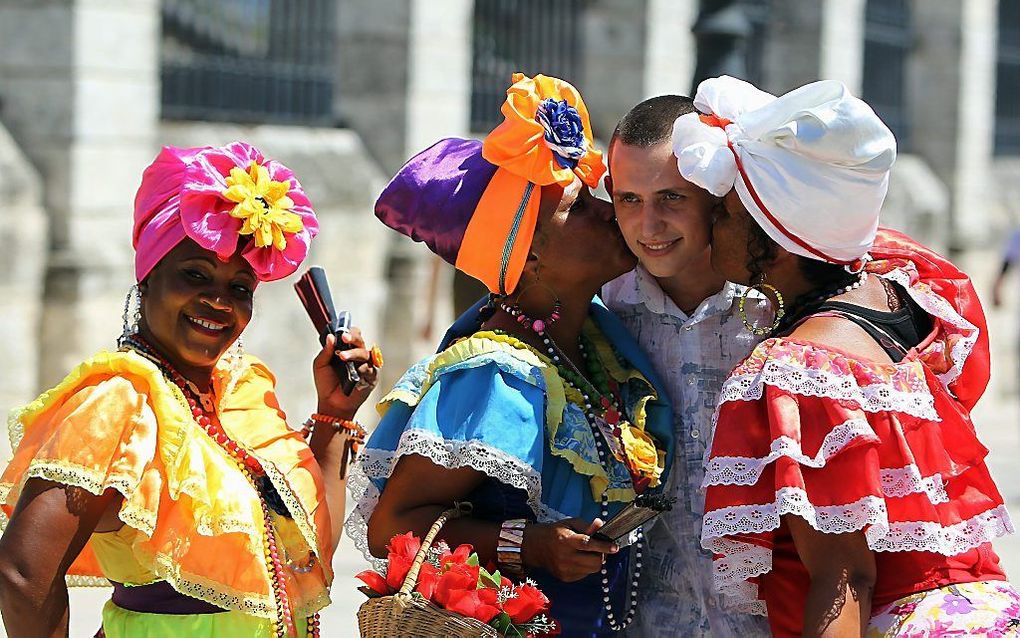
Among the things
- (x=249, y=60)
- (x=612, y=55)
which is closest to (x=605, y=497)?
(x=249, y=60)

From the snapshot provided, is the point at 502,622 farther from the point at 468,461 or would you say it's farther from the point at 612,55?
the point at 612,55

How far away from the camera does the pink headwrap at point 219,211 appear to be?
10.4 feet

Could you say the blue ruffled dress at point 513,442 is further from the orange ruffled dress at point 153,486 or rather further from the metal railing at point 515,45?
the metal railing at point 515,45

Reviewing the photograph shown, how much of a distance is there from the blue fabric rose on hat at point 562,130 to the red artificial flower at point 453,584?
97 centimetres

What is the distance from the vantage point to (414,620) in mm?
2787

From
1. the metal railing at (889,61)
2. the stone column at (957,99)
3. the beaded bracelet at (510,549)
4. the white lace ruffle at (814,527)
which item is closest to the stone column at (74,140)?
the beaded bracelet at (510,549)

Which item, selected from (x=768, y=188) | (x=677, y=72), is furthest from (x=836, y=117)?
(x=677, y=72)

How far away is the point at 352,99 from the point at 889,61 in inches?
292

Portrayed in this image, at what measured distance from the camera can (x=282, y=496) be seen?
3266 millimetres

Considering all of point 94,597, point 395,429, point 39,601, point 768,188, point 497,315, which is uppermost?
point 768,188

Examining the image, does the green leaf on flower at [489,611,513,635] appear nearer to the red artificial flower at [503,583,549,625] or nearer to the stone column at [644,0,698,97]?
the red artificial flower at [503,583,549,625]

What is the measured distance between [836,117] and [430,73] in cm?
743

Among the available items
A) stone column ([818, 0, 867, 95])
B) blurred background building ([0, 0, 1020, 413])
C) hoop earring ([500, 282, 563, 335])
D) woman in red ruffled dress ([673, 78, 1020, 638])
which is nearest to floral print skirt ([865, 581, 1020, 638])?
woman in red ruffled dress ([673, 78, 1020, 638])

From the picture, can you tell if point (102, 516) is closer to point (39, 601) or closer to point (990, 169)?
point (39, 601)
